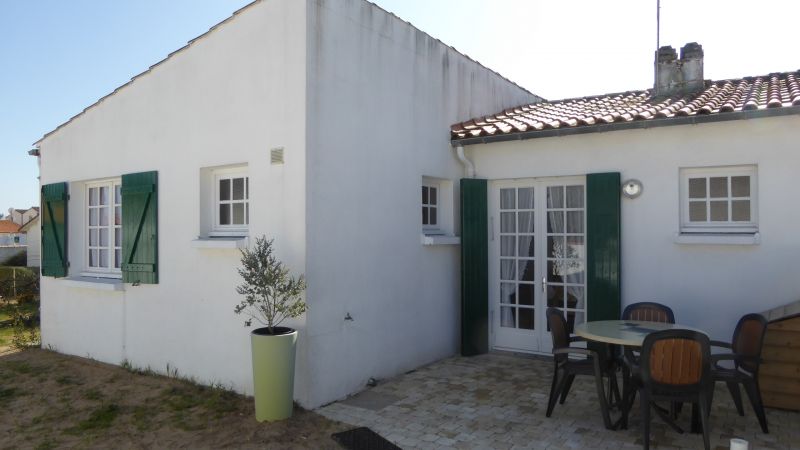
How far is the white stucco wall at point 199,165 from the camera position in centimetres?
571

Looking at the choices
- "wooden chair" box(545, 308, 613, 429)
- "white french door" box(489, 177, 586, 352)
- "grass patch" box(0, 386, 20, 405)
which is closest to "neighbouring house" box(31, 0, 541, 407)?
"white french door" box(489, 177, 586, 352)

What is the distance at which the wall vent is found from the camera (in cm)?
573

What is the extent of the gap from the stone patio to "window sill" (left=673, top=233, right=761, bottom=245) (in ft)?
5.42

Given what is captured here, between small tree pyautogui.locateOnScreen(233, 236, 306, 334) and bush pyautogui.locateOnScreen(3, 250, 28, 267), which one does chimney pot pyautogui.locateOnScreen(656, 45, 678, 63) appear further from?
bush pyautogui.locateOnScreen(3, 250, 28, 267)

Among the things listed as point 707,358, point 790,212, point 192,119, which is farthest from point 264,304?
point 790,212

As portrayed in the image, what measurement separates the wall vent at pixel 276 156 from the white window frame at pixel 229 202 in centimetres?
59

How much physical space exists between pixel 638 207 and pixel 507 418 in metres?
3.23

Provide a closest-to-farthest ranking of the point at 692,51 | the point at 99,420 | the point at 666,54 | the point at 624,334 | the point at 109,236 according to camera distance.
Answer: the point at 624,334 < the point at 99,420 < the point at 109,236 < the point at 692,51 < the point at 666,54

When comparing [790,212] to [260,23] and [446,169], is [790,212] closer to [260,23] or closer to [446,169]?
[446,169]

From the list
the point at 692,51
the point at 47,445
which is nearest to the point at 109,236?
the point at 47,445

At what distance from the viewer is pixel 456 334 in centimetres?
→ 798

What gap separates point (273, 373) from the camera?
5.06 m

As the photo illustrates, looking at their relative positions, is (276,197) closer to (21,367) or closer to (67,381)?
(67,381)

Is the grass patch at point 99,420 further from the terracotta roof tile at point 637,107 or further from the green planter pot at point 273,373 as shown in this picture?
the terracotta roof tile at point 637,107
